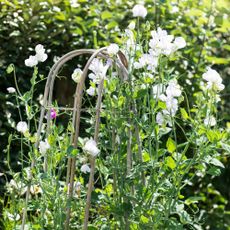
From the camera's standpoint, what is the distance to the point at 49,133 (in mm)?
2342

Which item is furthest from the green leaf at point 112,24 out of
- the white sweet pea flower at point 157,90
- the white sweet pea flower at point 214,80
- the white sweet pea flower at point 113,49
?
the white sweet pea flower at point 214,80

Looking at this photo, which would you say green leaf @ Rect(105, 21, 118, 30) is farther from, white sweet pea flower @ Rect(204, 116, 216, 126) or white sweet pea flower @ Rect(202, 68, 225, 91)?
white sweet pea flower @ Rect(202, 68, 225, 91)

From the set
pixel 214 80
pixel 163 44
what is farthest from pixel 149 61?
pixel 214 80

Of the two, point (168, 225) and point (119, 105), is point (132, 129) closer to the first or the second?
point (119, 105)

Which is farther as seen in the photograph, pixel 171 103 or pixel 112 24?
pixel 112 24

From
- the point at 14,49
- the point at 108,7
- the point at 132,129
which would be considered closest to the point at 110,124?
the point at 132,129

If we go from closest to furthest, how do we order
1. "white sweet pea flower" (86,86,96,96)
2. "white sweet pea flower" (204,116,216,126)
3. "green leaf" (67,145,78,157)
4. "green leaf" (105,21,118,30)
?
1. "green leaf" (67,145,78,157)
2. "white sweet pea flower" (204,116,216,126)
3. "white sweet pea flower" (86,86,96,96)
4. "green leaf" (105,21,118,30)

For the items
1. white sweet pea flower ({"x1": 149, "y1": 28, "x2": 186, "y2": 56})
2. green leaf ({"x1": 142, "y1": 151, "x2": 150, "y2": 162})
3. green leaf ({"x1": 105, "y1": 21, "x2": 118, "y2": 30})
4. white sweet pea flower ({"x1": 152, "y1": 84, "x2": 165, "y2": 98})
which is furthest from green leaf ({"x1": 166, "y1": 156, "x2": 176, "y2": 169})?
green leaf ({"x1": 105, "y1": 21, "x2": 118, "y2": 30})

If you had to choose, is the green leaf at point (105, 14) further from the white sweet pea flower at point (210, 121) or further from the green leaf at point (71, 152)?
the green leaf at point (71, 152)

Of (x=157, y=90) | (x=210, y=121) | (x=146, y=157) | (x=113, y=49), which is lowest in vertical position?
(x=146, y=157)

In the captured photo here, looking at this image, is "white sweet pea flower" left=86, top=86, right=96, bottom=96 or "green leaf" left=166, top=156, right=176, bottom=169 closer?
"green leaf" left=166, top=156, right=176, bottom=169

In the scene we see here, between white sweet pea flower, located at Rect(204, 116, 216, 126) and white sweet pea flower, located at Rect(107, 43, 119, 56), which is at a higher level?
white sweet pea flower, located at Rect(107, 43, 119, 56)

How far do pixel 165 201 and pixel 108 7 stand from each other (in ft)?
5.55

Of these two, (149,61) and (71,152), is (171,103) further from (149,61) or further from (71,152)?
(71,152)
